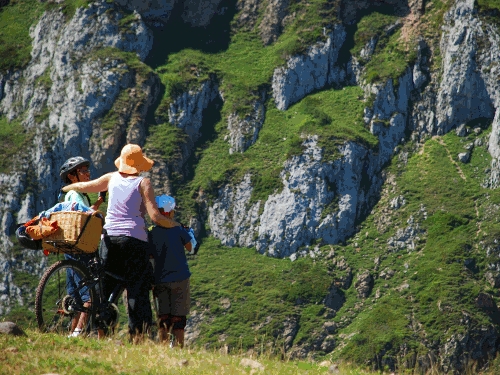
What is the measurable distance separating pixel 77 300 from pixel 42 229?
1.58 m

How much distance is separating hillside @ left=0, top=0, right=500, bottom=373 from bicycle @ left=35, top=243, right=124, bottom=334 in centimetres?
12960

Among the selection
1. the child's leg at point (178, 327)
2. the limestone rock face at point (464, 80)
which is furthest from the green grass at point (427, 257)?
the child's leg at point (178, 327)

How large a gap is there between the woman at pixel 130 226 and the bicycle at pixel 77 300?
0.19 meters

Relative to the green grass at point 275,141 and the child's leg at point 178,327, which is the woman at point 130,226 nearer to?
the child's leg at point 178,327

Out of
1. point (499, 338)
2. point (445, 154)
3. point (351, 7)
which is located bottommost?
point (499, 338)

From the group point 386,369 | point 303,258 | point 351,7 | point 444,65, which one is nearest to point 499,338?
point 303,258

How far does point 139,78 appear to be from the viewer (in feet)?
625

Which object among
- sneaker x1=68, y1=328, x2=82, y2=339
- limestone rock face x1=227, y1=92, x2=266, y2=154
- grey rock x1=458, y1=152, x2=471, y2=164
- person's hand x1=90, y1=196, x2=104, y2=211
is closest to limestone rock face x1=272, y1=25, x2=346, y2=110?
limestone rock face x1=227, y1=92, x2=266, y2=154

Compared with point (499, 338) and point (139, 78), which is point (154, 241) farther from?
point (139, 78)

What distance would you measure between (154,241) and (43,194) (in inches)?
6487

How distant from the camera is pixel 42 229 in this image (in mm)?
12859

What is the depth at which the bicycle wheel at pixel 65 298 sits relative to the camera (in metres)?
13.5

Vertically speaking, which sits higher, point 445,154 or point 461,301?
point 445,154

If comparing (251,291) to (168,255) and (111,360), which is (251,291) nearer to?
(168,255)
